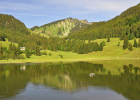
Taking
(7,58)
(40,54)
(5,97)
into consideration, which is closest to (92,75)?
(5,97)

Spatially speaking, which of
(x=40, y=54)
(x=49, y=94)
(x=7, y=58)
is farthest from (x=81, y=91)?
(x=40, y=54)

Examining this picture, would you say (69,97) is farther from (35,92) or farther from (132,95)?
(132,95)

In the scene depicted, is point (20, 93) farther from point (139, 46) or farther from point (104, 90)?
point (139, 46)

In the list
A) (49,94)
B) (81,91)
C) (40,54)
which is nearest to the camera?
(49,94)

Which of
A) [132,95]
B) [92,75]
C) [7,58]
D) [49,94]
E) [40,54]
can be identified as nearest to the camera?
[132,95]

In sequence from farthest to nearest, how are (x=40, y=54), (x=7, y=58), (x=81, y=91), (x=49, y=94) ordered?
(x=40, y=54), (x=7, y=58), (x=81, y=91), (x=49, y=94)

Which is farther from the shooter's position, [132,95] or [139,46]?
[139,46]

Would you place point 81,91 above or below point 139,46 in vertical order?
below

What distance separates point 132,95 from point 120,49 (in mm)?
160026

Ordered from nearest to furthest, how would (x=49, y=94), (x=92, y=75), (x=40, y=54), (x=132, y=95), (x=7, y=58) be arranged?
1. (x=132, y=95)
2. (x=49, y=94)
3. (x=92, y=75)
4. (x=7, y=58)
5. (x=40, y=54)

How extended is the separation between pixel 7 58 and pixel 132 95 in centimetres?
13747

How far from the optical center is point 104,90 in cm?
4609

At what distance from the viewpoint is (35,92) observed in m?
45.6

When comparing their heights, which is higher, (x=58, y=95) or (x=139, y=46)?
(x=139, y=46)
